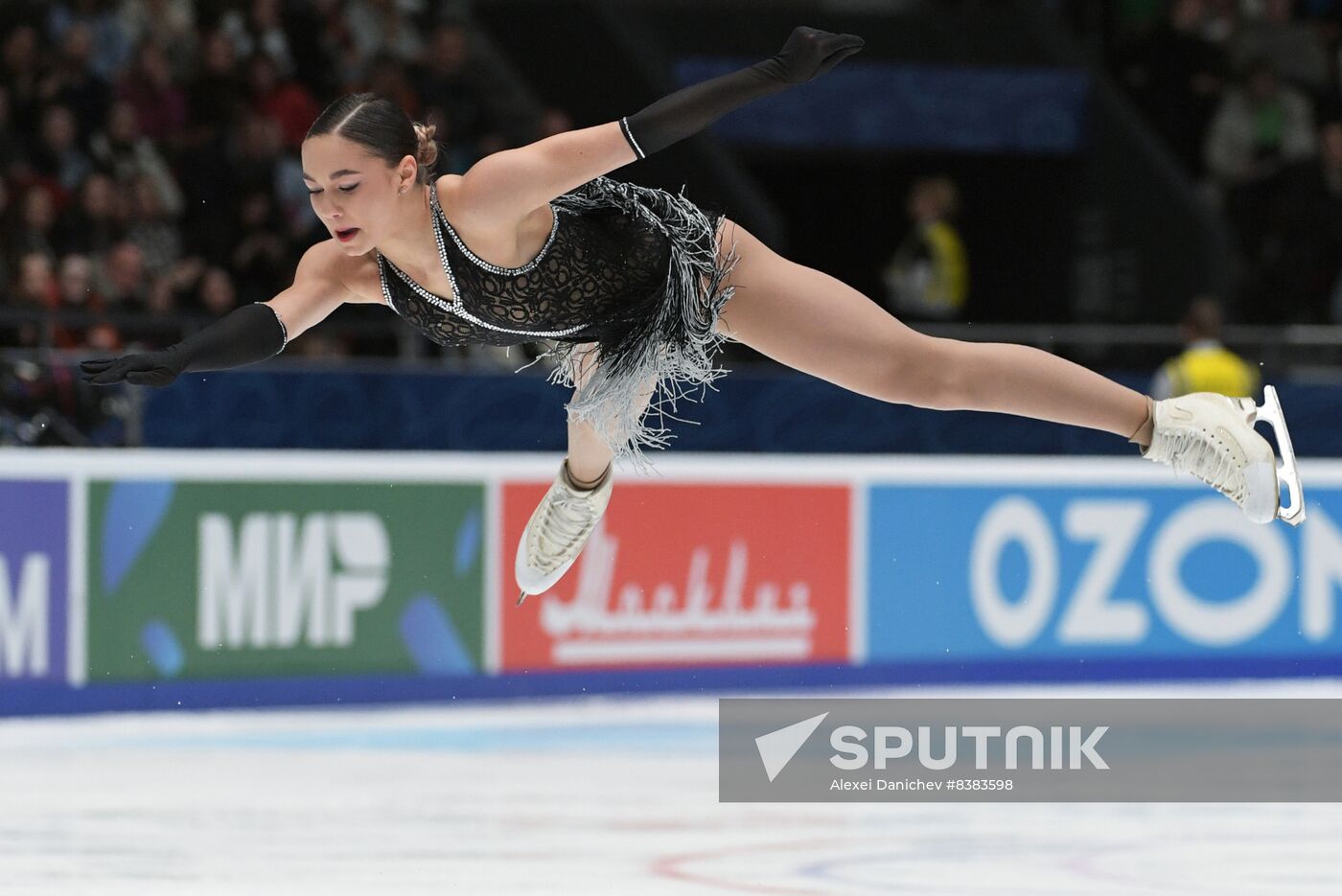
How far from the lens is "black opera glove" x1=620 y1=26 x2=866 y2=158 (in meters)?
3.82

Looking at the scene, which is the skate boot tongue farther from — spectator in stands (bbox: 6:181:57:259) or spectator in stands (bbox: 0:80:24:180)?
spectator in stands (bbox: 0:80:24:180)

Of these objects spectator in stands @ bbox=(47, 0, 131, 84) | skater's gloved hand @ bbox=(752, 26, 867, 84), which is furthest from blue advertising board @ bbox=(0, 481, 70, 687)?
skater's gloved hand @ bbox=(752, 26, 867, 84)

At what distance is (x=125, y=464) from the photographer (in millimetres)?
7184

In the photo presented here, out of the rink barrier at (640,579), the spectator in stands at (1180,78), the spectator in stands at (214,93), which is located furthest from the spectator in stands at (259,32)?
the spectator in stands at (1180,78)

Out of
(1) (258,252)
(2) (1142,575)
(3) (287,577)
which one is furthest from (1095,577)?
(1) (258,252)

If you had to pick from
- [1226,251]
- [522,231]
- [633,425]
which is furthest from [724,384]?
[1226,251]

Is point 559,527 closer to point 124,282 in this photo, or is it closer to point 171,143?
point 124,282

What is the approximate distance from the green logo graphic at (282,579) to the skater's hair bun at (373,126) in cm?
325

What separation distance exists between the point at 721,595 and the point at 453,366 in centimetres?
166

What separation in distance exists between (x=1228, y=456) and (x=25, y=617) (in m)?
3.98

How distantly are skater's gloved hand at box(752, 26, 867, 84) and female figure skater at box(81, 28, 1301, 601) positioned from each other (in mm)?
159

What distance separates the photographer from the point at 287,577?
732 cm

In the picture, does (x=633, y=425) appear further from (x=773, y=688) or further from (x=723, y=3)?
(x=723, y=3)

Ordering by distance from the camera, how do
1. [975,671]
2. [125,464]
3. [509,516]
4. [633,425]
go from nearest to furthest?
[633,425]
[125,464]
[509,516]
[975,671]
